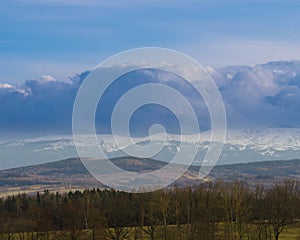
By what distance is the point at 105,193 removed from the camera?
146000 mm

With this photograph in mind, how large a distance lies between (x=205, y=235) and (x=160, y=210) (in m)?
18.2

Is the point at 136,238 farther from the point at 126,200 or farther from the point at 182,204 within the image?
the point at 126,200

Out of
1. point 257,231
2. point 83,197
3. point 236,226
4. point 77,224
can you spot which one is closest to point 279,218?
point 257,231

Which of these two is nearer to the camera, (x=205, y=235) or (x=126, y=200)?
(x=205, y=235)

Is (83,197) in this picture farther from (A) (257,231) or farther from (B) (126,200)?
(A) (257,231)

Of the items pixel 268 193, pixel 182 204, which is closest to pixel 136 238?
pixel 182 204

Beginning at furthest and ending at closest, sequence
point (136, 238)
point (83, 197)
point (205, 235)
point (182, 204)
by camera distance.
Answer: point (83, 197) < point (182, 204) < point (136, 238) < point (205, 235)

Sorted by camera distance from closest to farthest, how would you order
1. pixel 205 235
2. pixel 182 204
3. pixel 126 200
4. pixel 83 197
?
pixel 205 235 → pixel 182 204 → pixel 126 200 → pixel 83 197

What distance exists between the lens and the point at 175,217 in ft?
341

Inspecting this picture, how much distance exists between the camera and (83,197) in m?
140

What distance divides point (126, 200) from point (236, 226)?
154 ft

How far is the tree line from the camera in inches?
3423

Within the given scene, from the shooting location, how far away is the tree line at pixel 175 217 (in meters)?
86.9

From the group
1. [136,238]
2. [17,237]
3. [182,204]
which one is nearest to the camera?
[17,237]
